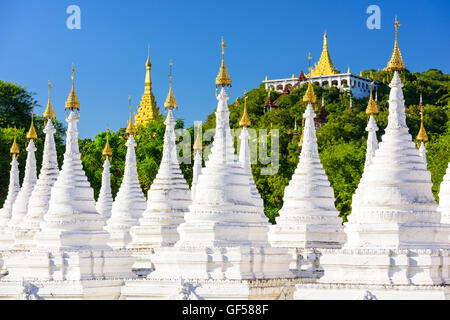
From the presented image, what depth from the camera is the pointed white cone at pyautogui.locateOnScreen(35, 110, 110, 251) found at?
31016 millimetres

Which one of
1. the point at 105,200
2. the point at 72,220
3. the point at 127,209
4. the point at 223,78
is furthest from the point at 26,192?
the point at 223,78

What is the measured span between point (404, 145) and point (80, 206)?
35.2 feet

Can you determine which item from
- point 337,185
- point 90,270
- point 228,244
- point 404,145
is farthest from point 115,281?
point 337,185

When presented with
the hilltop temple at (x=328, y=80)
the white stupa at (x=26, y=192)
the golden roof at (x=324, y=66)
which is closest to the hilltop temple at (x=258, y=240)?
the white stupa at (x=26, y=192)

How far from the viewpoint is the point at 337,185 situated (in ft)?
192

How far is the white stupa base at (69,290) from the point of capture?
98.3 feet

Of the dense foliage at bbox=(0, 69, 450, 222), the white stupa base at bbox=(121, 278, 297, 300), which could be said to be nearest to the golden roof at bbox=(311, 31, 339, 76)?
the dense foliage at bbox=(0, 69, 450, 222)

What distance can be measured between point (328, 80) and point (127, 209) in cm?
8950

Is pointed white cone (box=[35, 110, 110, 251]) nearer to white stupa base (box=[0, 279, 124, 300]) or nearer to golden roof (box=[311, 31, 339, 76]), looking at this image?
white stupa base (box=[0, 279, 124, 300])

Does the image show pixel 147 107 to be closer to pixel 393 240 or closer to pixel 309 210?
pixel 309 210

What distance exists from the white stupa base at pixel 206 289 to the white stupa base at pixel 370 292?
1.72 metres

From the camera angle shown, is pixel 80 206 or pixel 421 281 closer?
pixel 421 281

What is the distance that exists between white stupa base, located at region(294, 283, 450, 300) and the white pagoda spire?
1229cm
